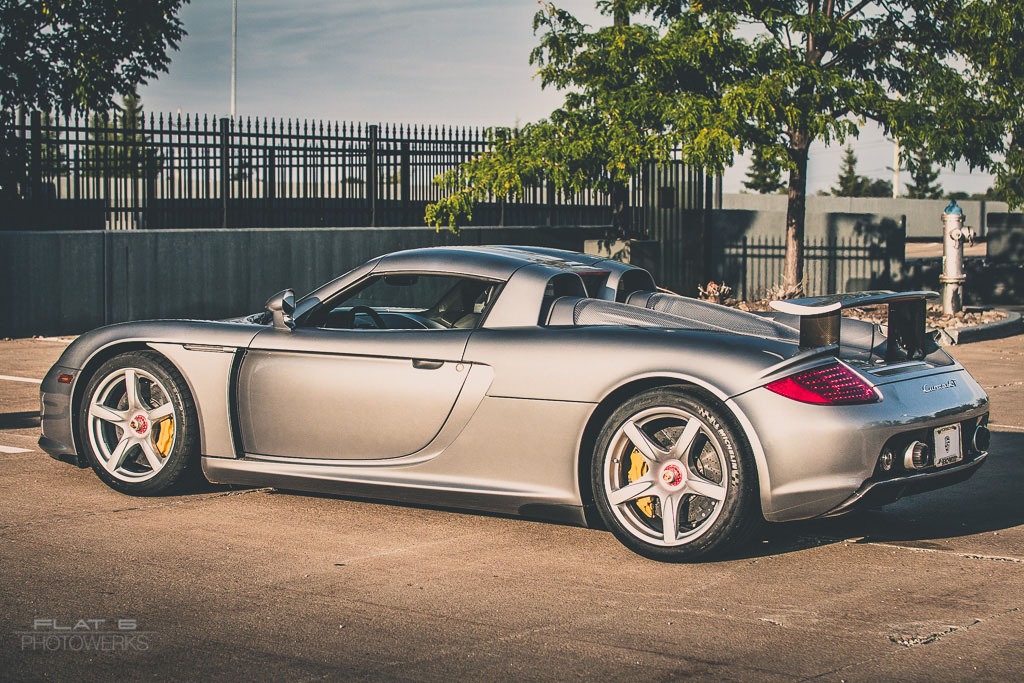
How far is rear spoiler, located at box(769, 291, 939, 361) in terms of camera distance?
5.02 metres

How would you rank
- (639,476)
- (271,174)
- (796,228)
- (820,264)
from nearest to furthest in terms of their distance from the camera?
1. (639,476)
2. (271,174)
3. (796,228)
4. (820,264)

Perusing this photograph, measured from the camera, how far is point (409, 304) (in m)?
6.13

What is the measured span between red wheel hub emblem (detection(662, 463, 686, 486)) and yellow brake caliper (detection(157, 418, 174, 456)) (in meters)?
2.55

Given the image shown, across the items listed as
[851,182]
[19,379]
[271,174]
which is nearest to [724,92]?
[271,174]

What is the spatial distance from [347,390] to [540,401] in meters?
0.96

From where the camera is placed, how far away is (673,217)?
21.0 m

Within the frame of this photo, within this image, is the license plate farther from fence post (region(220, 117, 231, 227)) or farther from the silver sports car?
fence post (region(220, 117, 231, 227))

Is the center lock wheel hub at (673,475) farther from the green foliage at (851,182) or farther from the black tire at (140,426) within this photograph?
the green foliage at (851,182)

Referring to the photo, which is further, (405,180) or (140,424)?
(405,180)

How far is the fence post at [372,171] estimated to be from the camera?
19109 millimetres

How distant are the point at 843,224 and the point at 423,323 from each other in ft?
56.6

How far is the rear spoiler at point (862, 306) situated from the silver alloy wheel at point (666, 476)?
1.99 feet

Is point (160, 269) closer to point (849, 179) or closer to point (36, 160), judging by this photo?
point (36, 160)

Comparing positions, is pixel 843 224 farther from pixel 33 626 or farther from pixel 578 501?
pixel 33 626
